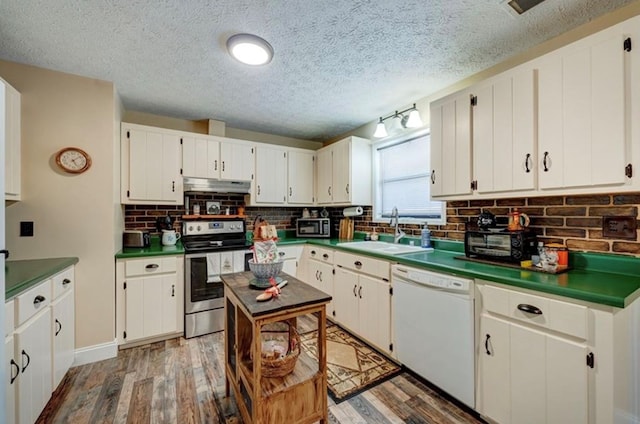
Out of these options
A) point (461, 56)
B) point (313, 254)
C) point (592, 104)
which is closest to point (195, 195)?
point (313, 254)

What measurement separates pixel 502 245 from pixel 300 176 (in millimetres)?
2655

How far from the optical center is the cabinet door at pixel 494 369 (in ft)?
→ 4.93

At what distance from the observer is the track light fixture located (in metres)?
2.61

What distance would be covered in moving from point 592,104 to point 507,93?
469mm

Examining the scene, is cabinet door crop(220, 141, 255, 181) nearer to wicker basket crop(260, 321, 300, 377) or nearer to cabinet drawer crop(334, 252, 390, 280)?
cabinet drawer crop(334, 252, 390, 280)

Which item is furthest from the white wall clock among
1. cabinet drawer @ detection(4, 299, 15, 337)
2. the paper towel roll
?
the paper towel roll

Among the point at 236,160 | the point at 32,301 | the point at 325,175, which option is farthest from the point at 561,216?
the point at 32,301

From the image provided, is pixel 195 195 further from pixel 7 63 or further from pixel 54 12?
pixel 54 12

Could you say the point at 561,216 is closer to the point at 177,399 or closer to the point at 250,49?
the point at 250,49

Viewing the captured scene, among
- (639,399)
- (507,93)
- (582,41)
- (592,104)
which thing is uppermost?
(582,41)

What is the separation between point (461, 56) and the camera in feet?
6.64

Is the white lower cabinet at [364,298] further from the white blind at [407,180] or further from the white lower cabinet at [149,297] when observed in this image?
the white lower cabinet at [149,297]

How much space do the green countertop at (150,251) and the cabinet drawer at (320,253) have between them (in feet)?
4.77

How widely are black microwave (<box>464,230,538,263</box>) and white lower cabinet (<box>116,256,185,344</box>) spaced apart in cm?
266
